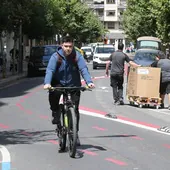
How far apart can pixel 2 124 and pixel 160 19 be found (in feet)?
80.9

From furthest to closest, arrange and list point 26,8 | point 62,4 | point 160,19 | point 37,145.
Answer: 1. point 62,4
2. point 160,19
3. point 26,8
4. point 37,145

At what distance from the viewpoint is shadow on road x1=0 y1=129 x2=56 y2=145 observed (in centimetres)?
925

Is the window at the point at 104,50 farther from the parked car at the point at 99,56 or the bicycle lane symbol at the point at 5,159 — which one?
the bicycle lane symbol at the point at 5,159

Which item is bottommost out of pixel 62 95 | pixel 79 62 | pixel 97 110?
pixel 97 110

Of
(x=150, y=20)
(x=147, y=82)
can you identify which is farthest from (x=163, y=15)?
(x=147, y=82)

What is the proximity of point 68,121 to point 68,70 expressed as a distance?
2.77 ft

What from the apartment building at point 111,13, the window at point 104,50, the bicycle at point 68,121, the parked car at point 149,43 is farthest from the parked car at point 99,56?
the apartment building at point 111,13

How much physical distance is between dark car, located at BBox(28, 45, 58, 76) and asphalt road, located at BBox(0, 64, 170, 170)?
49.2 feet

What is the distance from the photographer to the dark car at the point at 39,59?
3077 cm

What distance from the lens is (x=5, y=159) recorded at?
7699 millimetres

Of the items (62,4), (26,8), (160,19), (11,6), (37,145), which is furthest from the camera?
(62,4)

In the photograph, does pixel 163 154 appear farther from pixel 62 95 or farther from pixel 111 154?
pixel 62 95

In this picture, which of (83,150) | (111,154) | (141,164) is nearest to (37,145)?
(83,150)

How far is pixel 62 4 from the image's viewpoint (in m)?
58.5
